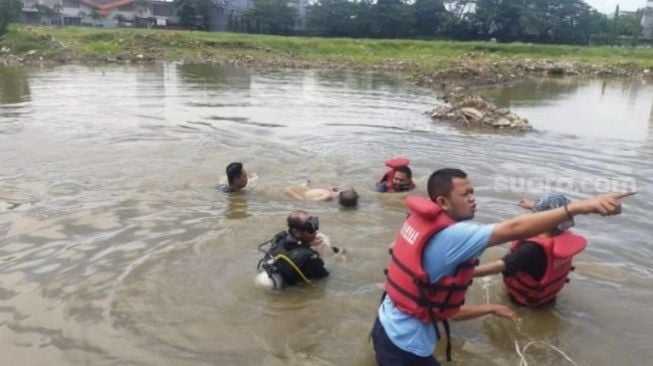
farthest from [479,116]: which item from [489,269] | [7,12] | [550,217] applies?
[7,12]

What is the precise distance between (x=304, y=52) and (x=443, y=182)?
50.7 m

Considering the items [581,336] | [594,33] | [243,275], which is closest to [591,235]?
[581,336]

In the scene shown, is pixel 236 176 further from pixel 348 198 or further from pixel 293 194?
pixel 348 198

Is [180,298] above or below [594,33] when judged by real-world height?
below

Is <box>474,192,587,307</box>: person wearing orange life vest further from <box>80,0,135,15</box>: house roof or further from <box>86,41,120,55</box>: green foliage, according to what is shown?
<box>80,0,135,15</box>: house roof

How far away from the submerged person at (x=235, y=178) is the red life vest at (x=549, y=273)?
17.4ft

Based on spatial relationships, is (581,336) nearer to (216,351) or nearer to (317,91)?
(216,351)

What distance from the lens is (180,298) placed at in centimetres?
620

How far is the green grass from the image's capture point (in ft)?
152

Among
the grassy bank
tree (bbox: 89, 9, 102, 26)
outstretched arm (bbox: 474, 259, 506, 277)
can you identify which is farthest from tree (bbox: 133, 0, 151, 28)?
outstretched arm (bbox: 474, 259, 506, 277)

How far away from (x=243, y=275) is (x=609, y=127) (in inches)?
619

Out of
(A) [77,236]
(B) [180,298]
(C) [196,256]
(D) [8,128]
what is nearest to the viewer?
(B) [180,298]

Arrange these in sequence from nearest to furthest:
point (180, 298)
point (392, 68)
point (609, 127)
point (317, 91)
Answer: point (180, 298) → point (609, 127) → point (317, 91) → point (392, 68)

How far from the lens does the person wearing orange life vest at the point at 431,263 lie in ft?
11.4
